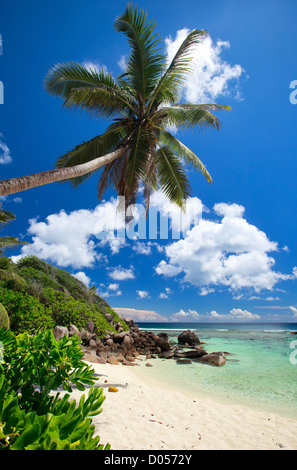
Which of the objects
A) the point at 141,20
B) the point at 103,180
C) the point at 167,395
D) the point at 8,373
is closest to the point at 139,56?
the point at 141,20

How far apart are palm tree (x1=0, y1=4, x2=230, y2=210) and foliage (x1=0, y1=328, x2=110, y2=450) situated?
5.52 m

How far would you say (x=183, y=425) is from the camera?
397 cm

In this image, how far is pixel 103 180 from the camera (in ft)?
34.9

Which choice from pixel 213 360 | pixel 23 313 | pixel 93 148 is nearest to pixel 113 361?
pixel 23 313

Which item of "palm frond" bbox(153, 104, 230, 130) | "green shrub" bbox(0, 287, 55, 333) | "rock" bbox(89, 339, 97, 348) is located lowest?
"rock" bbox(89, 339, 97, 348)

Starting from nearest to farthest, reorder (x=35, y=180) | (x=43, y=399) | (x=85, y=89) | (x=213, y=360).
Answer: (x=43, y=399) → (x=35, y=180) → (x=85, y=89) → (x=213, y=360)

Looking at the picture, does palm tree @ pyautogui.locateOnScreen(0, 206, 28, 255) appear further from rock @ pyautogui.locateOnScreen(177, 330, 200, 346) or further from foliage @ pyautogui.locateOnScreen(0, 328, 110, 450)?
rock @ pyautogui.locateOnScreen(177, 330, 200, 346)

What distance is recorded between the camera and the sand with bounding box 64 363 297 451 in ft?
10.9

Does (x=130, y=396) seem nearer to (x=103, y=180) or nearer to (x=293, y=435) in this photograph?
(x=293, y=435)

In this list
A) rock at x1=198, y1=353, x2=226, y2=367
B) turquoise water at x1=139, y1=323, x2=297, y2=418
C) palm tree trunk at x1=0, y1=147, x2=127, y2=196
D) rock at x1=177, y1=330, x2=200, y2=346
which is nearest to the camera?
palm tree trunk at x1=0, y1=147, x2=127, y2=196

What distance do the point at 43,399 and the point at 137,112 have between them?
9542mm

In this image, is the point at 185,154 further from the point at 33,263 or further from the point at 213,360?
the point at 33,263

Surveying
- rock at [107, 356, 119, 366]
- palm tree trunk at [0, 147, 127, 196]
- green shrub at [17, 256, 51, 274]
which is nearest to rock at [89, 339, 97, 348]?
rock at [107, 356, 119, 366]
